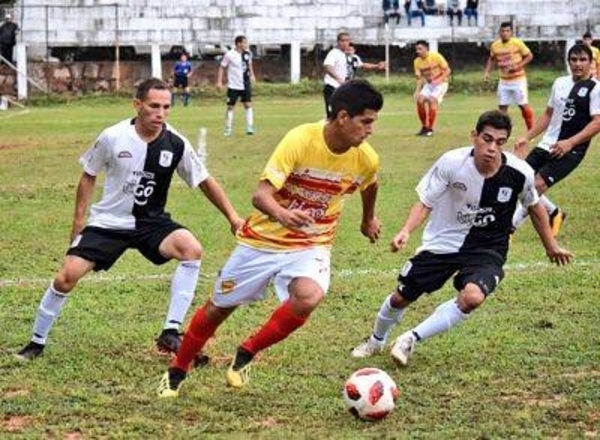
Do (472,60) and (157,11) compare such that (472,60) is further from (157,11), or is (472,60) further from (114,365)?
(114,365)

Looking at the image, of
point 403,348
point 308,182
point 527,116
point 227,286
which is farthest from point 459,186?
point 527,116

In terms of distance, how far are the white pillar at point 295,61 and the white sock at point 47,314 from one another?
3181 cm

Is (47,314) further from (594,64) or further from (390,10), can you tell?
(390,10)

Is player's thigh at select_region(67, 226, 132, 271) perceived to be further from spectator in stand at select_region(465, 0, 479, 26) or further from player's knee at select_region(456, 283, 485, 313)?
spectator in stand at select_region(465, 0, 479, 26)

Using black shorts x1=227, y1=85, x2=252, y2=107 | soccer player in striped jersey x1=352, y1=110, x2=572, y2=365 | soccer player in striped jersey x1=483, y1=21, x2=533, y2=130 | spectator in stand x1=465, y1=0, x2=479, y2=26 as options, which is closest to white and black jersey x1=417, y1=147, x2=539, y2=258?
soccer player in striped jersey x1=352, y1=110, x2=572, y2=365

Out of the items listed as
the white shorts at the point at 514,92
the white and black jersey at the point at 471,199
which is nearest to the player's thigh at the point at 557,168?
the white and black jersey at the point at 471,199

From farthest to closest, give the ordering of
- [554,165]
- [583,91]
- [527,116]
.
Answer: [527,116], [554,165], [583,91]

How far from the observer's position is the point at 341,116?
6.02m

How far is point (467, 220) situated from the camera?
7004 millimetres

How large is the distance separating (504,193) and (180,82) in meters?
29.4

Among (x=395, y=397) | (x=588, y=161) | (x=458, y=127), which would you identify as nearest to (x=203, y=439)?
(x=395, y=397)

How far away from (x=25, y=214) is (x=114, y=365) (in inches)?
253

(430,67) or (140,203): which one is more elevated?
(430,67)

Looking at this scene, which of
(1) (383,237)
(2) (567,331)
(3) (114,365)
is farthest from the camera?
(1) (383,237)
